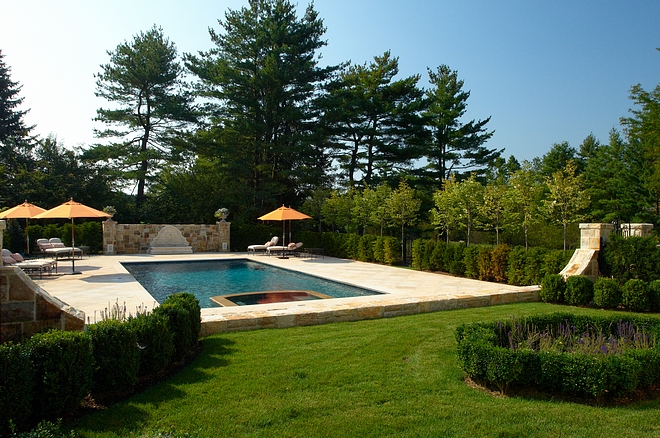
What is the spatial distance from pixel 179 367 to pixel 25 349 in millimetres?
1551

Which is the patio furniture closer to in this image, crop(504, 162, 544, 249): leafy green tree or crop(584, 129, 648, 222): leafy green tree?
crop(504, 162, 544, 249): leafy green tree

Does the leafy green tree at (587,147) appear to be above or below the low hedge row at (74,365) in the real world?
→ above

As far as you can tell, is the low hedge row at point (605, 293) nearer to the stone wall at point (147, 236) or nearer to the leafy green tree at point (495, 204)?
the leafy green tree at point (495, 204)

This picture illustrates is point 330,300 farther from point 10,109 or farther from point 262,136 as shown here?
point 10,109

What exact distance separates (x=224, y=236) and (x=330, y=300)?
15.5 m

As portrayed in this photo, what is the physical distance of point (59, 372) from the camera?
3.29 m

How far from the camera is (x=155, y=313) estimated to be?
4.59 meters

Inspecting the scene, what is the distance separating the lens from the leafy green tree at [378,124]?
24953mm

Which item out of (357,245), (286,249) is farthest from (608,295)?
(286,249)

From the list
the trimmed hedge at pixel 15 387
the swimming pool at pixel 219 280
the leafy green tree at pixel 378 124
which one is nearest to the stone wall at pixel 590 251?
the swimming pool at pixel 219 280

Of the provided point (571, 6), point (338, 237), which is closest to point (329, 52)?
point (338, 237)

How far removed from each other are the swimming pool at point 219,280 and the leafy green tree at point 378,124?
11.1 meters

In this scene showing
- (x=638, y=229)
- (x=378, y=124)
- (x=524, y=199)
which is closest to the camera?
(x=638, y=229)

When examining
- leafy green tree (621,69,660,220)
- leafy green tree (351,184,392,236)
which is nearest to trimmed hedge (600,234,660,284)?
leafy green tree (351,184,392,236)
